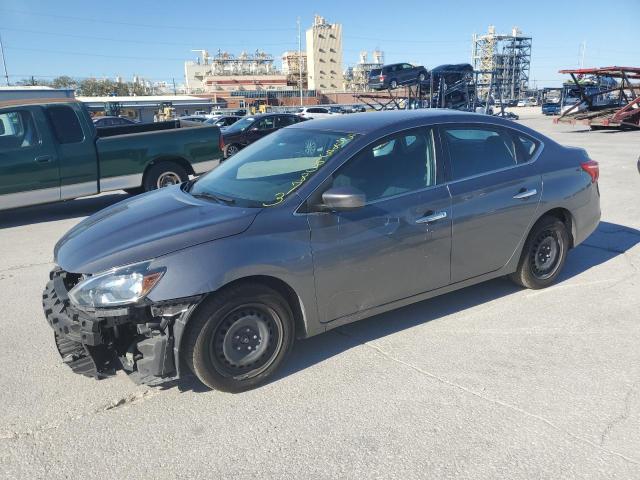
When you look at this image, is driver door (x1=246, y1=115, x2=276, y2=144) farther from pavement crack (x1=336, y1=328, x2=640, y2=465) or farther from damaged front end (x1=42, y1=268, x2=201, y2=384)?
damaged front end (x1=42, y1=268, x2=201, y2=384)

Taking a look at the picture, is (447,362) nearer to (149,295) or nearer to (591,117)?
(149,295)

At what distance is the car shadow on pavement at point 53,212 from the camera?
8.62 meters

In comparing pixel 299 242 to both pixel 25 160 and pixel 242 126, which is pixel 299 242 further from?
pixel 242 126

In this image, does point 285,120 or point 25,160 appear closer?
point 25,160

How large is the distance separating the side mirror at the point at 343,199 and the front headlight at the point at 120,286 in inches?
43.2

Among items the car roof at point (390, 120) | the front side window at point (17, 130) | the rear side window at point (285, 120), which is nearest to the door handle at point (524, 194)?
the car roof at point (390, 120)

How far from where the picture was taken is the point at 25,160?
7934mm

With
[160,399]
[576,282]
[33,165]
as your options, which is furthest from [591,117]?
[160,399]

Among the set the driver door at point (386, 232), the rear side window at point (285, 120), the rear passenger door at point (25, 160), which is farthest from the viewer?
the rear side window at point (285, 120)

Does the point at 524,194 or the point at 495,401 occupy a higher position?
the point at 524,194

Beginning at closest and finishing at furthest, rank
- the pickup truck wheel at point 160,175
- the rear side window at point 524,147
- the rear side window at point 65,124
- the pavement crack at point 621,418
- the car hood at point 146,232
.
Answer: the pavement crack at point 621,418 → the car hood at point 146,232 → the rear side window at point 524,147 → the rear side window at point 65,124 → the pickup truck wheel at point 160,175

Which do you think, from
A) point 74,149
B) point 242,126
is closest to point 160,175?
point 74,149

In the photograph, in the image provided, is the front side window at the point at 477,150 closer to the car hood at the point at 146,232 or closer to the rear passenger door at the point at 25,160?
the car hood at the point at 146,232

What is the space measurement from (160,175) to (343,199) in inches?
271
